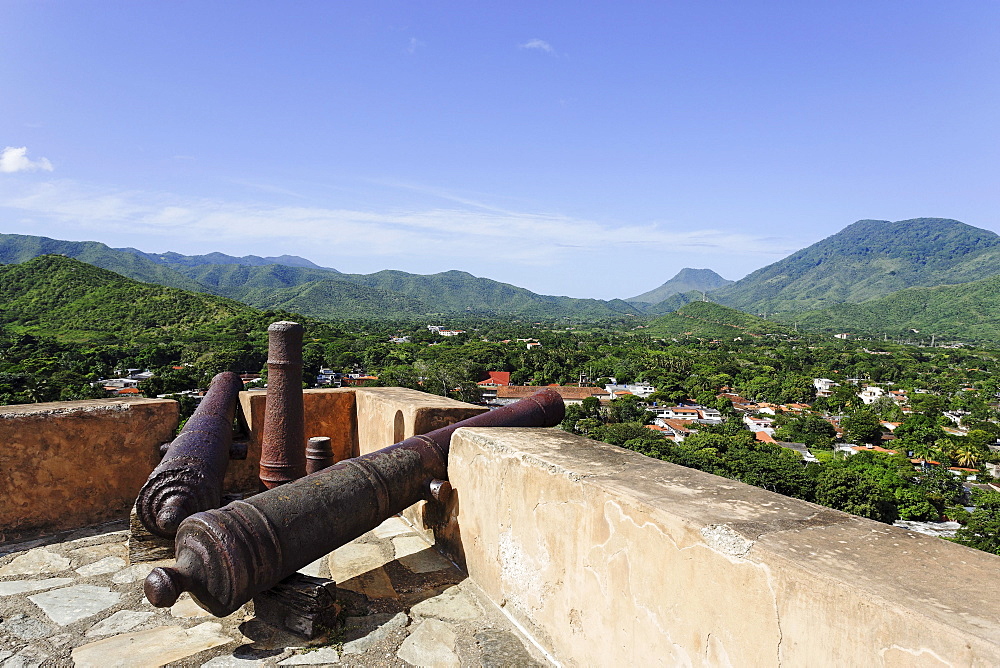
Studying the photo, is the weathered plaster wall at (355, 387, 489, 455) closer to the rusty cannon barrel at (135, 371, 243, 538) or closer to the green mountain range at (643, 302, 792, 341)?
the rusty cannon barrel at (135, 371, 243, 538)

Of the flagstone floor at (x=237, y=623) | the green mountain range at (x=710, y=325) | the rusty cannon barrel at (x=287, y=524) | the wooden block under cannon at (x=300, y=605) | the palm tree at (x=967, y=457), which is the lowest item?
the palm tree at (x=967, y=457)

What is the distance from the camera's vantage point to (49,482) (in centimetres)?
334

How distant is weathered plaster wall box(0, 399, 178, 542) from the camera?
3.25 metres

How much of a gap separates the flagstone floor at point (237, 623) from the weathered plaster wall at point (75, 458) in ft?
1.03

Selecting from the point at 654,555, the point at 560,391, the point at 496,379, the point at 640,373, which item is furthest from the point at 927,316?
the point at 654,555

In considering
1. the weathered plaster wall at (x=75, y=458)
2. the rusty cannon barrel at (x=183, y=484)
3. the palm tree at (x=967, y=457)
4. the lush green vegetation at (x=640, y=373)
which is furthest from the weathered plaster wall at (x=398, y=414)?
the palm tree at (x=967, y=457)

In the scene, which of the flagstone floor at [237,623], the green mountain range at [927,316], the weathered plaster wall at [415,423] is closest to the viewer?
the flagstone floor at [237,623]

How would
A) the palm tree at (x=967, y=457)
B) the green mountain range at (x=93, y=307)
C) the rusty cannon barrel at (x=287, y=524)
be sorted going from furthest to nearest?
the green mountain range at (x=93, y=307), the palm tree at (x=967, y=457), the rusty cannon barrel at (x=287, y=524)

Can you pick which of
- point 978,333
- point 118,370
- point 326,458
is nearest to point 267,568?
point 326,458

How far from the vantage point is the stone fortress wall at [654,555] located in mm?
1143

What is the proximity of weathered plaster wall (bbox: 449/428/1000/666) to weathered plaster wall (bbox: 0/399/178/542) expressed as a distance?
2.37 m

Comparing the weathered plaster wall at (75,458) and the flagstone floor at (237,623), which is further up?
the weathered plaster wall at (75,458)

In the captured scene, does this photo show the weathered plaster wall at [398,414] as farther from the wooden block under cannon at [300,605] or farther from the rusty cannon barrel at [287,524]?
the wooden block under cannon at [300,605]

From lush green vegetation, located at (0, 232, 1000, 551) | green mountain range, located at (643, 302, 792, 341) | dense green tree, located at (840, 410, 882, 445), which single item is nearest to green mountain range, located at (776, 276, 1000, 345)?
green mountain range, located at (643, 302, 792, 341)
